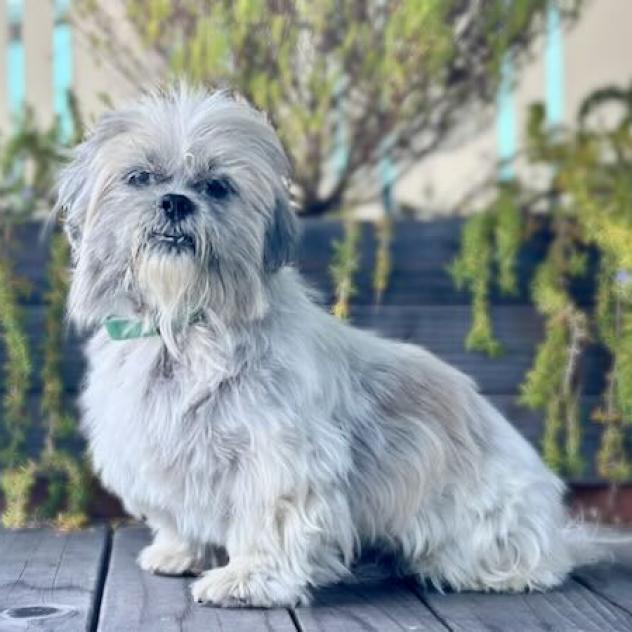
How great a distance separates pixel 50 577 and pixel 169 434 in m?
0.51

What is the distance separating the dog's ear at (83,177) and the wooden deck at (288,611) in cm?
70

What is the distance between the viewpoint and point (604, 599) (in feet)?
9.79

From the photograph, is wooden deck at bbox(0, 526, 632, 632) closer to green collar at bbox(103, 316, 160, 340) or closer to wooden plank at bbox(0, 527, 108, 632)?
wooden plank at bbox(0, 527, 108, 632)

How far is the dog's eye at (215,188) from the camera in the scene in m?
2.85

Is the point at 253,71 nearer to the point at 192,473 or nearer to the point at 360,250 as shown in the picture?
the point at 360,250

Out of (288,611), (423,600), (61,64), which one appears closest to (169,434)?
(288,611)

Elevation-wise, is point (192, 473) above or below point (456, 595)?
above

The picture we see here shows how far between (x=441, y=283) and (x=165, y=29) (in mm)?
1044

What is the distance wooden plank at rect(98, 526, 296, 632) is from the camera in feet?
8.86

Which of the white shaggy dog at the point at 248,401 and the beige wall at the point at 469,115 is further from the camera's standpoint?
the beige wall at the point at 469,115

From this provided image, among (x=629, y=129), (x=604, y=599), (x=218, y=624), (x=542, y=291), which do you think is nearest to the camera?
(x=218, y=624)

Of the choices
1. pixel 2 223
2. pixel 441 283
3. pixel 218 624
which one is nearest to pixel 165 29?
pixel 2 223

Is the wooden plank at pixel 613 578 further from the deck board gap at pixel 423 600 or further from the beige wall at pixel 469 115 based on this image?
the beige wall at pixel 469 115

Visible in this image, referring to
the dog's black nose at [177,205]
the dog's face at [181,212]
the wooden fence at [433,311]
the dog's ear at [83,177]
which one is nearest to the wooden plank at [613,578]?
the wooden fence at [433,311]
